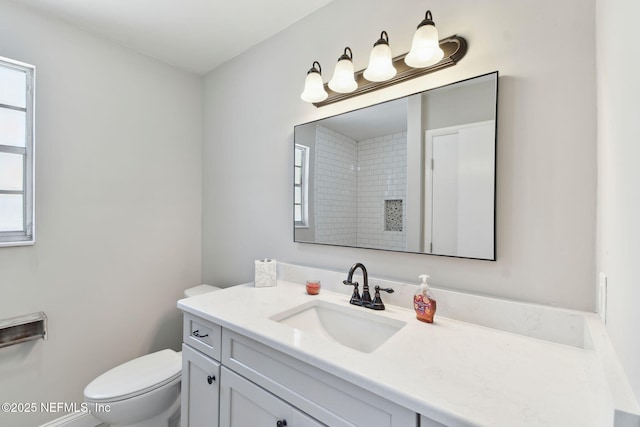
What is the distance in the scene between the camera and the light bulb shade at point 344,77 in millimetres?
1323

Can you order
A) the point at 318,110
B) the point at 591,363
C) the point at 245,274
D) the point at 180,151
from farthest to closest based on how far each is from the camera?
the point at 180,151
the point at 245,274
the point at 318,110
the point at 591,363

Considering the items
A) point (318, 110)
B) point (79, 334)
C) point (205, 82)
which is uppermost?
point (205, 82)

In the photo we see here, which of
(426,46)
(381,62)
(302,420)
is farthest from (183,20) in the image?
(302,420)

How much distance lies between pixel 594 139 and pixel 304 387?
121 cm

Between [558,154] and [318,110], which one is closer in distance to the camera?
[558,154]

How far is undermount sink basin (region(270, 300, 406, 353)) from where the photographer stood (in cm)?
114

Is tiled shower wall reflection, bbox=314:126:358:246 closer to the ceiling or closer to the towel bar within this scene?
the ceiling

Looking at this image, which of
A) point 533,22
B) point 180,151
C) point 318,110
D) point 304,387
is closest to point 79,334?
point 180,151

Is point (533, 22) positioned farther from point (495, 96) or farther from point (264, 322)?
point (264, 322)

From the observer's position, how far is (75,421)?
66.8 inches

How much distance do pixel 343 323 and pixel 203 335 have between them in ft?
2.07

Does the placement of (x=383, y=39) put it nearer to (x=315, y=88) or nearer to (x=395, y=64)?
(x=395, y=64)

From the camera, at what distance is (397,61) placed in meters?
1.24

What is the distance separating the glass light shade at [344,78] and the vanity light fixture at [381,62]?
5.2 inches
